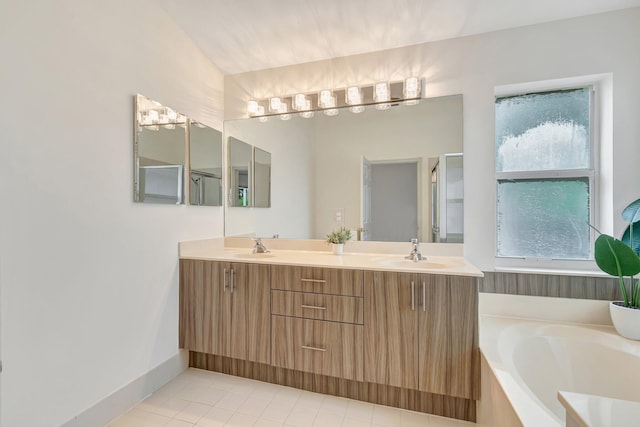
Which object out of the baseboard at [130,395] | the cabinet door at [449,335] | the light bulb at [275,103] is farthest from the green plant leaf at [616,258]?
the baseboard at [130,395]

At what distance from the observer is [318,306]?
5.96 ft

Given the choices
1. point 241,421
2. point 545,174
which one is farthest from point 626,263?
point 241,421

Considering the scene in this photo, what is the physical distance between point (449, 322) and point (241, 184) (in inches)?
75.7

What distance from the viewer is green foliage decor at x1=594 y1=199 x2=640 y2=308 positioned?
5.12ft

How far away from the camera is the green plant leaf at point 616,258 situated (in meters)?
1.55

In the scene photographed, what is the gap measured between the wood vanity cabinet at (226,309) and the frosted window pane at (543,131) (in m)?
1.95

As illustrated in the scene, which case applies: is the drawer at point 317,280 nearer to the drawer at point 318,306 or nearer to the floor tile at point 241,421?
the drawer at point 318,306

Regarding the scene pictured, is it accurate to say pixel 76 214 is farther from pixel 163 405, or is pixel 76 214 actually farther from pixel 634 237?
pixel 634 237

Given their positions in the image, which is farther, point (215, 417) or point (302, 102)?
point (302, 102)

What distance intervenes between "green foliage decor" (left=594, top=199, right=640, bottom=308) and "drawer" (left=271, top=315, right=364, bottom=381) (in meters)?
1.41

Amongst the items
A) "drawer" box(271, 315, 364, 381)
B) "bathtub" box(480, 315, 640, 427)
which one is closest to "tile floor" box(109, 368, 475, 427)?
"drawer" box(271, 315, 364, 381)

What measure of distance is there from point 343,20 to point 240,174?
1.43 metres

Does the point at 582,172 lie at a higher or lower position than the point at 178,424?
higher

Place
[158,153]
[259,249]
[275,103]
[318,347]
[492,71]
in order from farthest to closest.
A: [275,103]
[259,249]
[492,71]
[158,153]
[318,347]
